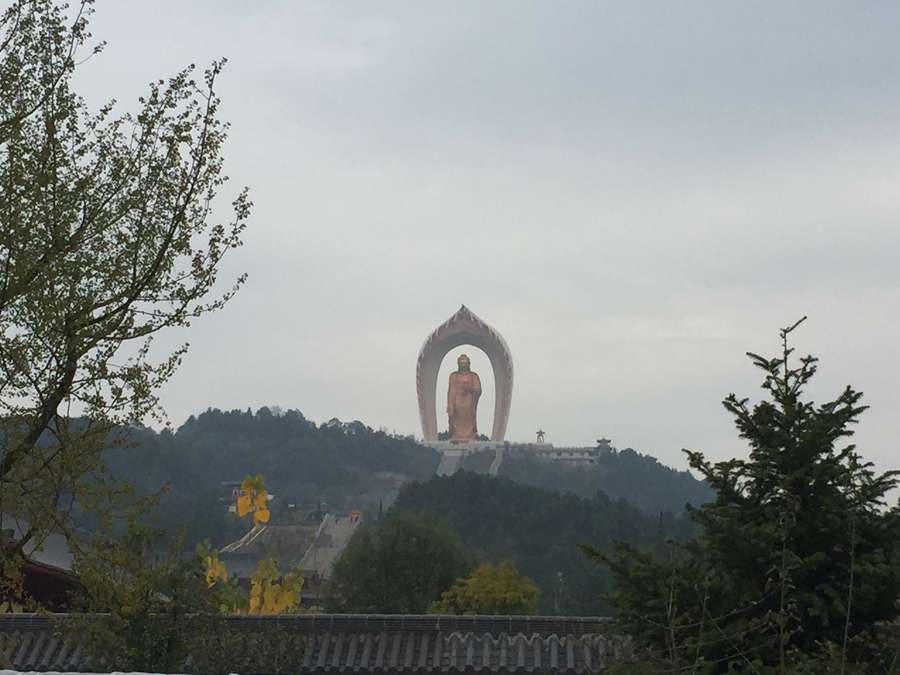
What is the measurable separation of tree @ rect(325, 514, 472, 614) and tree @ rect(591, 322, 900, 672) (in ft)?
71.1

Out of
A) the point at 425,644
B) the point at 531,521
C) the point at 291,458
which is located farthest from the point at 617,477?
the point at 425,644

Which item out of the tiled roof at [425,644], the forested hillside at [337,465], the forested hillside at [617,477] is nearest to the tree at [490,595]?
the tiled roof at [425,644]

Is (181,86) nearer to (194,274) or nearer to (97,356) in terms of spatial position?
(194,274)

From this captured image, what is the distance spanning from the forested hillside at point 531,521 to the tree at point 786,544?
34.1 m

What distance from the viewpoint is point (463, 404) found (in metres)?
94.9

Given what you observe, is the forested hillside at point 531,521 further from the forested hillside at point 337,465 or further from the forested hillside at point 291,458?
the forested hillside at point 337,465

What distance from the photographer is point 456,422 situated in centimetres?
9612

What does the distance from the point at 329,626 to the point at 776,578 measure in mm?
5809

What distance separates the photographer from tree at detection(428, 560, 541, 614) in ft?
84.4

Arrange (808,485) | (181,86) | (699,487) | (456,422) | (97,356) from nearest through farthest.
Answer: (97,356), (181,86), (808,485), (456,422), (699,487)

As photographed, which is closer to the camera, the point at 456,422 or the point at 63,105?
the point at 63,105

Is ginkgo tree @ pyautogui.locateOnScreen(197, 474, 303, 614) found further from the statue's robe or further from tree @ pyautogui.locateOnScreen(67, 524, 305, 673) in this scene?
the statue's robe

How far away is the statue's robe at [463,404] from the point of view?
9331 centimetres

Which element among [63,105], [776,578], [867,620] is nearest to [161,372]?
[63,105]
